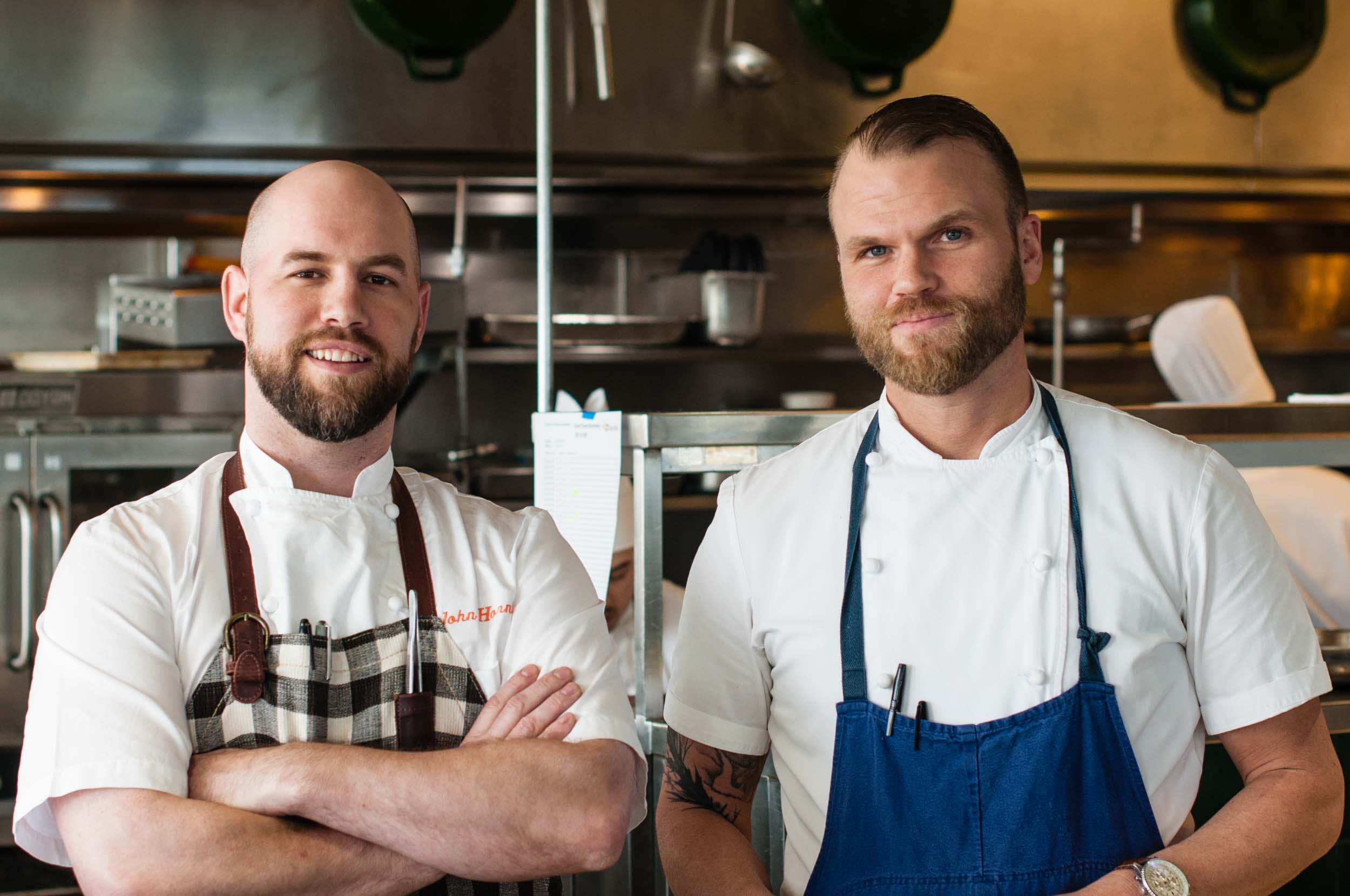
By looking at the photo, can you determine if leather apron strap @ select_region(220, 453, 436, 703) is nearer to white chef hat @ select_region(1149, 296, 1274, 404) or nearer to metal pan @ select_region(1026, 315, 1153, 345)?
white chef hat @ select_region(1149, 296, 1274, 404)

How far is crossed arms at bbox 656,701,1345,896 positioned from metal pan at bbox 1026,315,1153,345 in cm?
332

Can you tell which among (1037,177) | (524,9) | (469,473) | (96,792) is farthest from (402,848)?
(1037,177)

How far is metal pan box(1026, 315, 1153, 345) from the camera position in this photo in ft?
15.2

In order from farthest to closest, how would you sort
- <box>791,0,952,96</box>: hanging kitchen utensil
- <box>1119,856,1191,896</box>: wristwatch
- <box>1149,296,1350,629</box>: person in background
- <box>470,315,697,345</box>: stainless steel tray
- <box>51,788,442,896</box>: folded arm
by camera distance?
<box>470,315,697,345</box>: stainless steel tray, <box>791,0,952,96</box>: hanging kitchen utensil, <box>1149,296,1350,629</box>: person in background, <box>1119,856,1191,896</box>: wristwatch, <box>51,788,442,896</box>: folded arm

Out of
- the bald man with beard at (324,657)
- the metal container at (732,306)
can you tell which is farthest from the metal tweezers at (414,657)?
the metal container at (732,306)

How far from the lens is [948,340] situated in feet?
4.89

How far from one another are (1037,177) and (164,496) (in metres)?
3.70

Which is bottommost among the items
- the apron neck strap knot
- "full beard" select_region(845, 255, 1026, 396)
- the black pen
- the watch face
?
the watch face

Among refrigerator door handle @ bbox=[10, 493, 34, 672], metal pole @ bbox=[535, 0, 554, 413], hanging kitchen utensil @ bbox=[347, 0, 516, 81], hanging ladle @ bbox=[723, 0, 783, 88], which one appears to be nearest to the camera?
metal pole @ bbox=[535, 0, 554, 413]

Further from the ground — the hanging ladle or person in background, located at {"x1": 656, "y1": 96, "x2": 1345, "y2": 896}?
the hanging ladle

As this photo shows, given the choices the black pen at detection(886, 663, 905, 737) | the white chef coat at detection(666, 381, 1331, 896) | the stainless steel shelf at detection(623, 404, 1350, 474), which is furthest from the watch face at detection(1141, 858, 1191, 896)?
the stainless steel shelf at detection(623, 404, 1350, 474)

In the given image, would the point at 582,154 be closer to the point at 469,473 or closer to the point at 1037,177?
the point at 469,473

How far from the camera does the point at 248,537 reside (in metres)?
1.46

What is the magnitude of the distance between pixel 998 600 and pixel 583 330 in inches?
112
